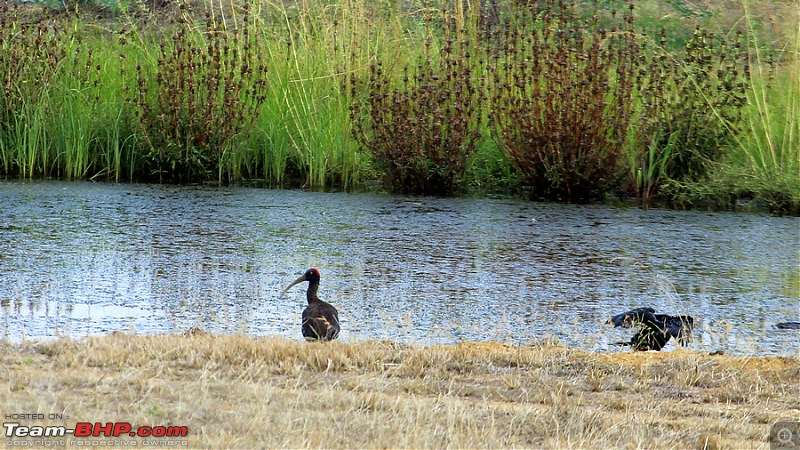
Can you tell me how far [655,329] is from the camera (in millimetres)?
5176

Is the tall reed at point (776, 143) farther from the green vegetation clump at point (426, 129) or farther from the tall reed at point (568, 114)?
the green vegetation clump at point (426, 129)

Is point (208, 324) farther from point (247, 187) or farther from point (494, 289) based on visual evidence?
point (247, 187)

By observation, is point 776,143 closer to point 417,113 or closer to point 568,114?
point 568,114

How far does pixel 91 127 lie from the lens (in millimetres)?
10062

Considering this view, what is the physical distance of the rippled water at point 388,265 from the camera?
5.33 metres

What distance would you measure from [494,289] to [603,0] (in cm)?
1622

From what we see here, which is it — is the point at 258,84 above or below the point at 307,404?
above

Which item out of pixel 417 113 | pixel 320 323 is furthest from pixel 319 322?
pixel 417 113

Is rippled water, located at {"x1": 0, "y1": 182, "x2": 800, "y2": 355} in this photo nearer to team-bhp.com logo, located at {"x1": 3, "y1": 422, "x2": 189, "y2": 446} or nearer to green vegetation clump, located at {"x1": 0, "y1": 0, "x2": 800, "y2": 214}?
green vegetation clump, located at {"x1": 0, "y1": 0, "x2": 800, "y2": 214}

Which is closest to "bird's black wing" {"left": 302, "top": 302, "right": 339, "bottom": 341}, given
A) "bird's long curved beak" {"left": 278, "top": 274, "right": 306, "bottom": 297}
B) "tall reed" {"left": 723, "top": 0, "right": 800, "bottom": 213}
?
"bird's long curved beak" {"left": 278, "top": 274, "right": 306, "bottom": 297}

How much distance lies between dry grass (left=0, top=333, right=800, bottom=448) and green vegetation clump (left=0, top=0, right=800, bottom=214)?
15.8ft

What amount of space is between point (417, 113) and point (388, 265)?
3.22 m

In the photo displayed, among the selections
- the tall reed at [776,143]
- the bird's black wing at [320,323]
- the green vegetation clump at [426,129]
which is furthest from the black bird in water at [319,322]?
the tall reed at [776,143]

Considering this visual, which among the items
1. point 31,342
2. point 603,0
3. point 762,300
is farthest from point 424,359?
point 603,0
